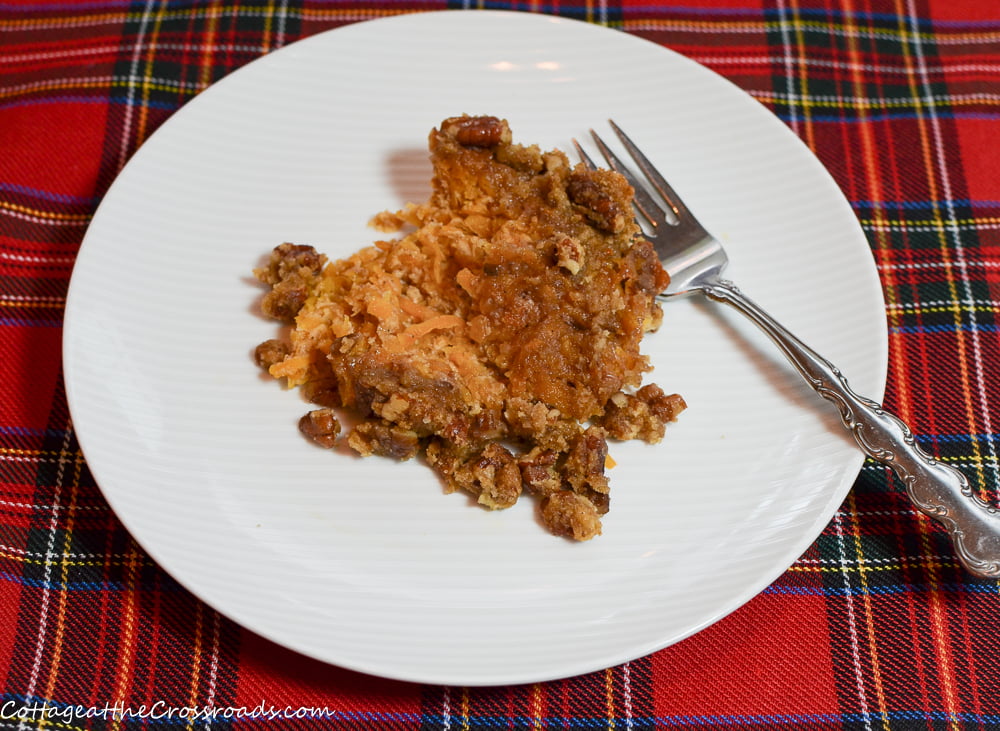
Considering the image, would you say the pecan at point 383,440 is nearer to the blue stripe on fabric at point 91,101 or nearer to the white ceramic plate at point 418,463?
the white ceramic plate at point 418,463

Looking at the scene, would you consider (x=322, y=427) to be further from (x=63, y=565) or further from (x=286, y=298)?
(x=63, y=565)

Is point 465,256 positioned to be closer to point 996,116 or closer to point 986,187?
point 986,187

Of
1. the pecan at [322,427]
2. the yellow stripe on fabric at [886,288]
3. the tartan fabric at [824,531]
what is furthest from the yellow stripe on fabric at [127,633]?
the yellow stripe on fabric at [886,288]

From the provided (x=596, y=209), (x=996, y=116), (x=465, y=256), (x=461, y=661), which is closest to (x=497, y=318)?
(x=465, y=256)

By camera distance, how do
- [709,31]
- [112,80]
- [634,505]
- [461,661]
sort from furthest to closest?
[709,31] < [112,80] < [634,505] < [461,661]

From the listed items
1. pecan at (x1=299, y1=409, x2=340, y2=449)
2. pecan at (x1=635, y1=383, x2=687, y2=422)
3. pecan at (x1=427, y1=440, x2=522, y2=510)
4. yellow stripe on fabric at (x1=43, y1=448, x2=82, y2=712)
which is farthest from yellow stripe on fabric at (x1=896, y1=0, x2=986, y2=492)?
yellow stripe on fabric at (x1=43, y1=448, x2=82, y2=712)

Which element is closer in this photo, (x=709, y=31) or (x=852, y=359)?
(x=852, y=359)
